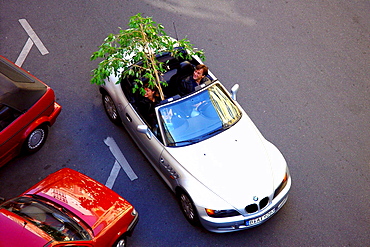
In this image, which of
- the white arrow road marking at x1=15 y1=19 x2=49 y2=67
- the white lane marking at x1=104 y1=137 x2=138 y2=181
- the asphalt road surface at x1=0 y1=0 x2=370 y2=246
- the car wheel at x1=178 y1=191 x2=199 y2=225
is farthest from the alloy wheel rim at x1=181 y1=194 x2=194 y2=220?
the white arrow road marking at x1=15 y1=19 x2=49 y2=67

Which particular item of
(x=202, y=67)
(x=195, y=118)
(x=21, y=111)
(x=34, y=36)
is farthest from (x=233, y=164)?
(x=34, y=36)

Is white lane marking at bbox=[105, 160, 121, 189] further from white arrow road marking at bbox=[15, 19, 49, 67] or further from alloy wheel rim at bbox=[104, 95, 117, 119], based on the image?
white arrow road marking at bbox=[15, 19, 49, 67]

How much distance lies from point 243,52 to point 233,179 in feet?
12.9

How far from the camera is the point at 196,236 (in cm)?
654

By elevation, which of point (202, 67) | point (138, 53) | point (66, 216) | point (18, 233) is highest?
point (138, 53)

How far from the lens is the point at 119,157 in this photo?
7.54m

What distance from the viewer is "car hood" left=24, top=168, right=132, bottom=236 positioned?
573cm

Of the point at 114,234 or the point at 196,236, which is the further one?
the point at 196,236

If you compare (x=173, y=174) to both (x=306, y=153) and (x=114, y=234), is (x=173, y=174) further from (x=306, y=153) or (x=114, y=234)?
(x=306, y=153)

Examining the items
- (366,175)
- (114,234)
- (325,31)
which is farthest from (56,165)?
(325,31)

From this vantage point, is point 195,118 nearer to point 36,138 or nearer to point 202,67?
point 202,67

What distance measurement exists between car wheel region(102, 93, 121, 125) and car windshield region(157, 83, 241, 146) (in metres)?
1.46

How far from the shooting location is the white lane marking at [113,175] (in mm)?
7176

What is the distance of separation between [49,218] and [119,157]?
7.35 feet
